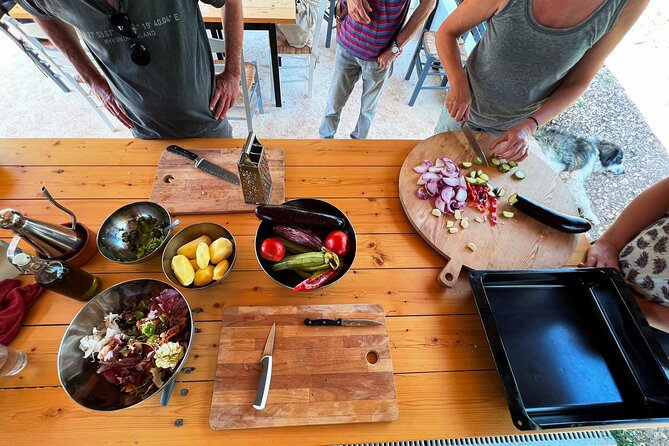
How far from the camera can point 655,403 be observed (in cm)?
87

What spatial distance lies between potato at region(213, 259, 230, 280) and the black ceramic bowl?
10cm

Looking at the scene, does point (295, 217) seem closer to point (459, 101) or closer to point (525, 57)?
point (459, 101)

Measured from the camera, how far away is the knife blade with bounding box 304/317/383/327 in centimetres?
96

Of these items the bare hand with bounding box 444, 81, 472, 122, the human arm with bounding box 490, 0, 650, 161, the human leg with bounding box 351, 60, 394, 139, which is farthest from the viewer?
the human leg with bounding box 351, 60, 394, 139

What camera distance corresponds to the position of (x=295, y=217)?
106 centimetres

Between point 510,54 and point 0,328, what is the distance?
6.83 ft

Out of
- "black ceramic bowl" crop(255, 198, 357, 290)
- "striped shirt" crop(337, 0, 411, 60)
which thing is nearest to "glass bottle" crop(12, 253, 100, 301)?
"black ceramic bowl" crop(255, 198, 357, 290)

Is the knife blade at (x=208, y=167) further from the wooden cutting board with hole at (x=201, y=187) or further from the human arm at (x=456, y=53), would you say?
the human arm at (x=456, y=53)

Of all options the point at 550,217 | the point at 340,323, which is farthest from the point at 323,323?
the point at 550,217

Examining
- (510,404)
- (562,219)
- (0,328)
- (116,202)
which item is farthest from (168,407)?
(562,219)

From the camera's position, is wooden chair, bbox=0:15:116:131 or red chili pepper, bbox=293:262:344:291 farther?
wooden chair, bbox=0:15:116:131

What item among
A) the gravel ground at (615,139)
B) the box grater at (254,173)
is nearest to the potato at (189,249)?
the box grater at (254,173)

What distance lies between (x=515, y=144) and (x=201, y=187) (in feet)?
4.36

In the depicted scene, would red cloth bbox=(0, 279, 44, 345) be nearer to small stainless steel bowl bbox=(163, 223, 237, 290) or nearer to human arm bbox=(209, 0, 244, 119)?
small stainless steel bowl bbox=(163, 223, 237, 290)
